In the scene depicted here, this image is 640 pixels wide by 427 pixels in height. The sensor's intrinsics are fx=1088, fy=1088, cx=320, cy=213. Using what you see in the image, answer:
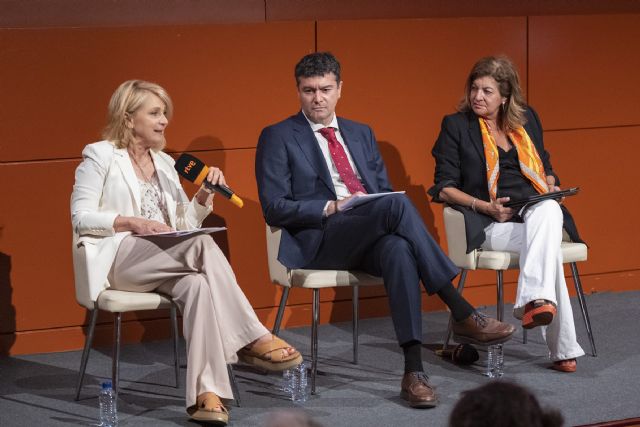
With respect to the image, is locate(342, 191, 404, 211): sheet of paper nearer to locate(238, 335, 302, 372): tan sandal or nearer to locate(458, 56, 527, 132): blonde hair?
locate(238, 335, 302, 372): tan sandal

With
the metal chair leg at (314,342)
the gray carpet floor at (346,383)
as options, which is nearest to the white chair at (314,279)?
the metal chair leg at (314,342)

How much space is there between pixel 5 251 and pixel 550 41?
9.85ft

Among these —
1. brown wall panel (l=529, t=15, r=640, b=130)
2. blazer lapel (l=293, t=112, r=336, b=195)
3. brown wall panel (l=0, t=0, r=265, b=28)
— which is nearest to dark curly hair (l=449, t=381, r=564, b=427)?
blazer lapel (l=293, t=112, r=336, b=195)

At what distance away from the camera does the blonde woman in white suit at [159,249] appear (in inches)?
156

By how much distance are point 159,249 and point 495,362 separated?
4.85ft

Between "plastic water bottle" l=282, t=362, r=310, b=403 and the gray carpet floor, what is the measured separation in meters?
A: 0.04

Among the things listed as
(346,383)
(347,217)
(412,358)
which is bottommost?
(346,383)

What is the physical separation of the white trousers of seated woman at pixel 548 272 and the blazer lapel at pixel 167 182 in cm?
144

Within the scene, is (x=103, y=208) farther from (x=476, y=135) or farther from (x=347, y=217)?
(x=476, y=135)

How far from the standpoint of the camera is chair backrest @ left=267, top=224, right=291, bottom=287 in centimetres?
444

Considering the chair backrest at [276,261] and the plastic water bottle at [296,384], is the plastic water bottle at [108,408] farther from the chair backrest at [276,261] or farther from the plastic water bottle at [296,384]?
the chair backrest at [276,261]

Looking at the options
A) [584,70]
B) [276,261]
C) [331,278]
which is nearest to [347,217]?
[331,278]

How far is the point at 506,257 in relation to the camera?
462 cm

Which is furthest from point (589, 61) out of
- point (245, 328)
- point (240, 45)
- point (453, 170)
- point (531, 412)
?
point (531, 412)
